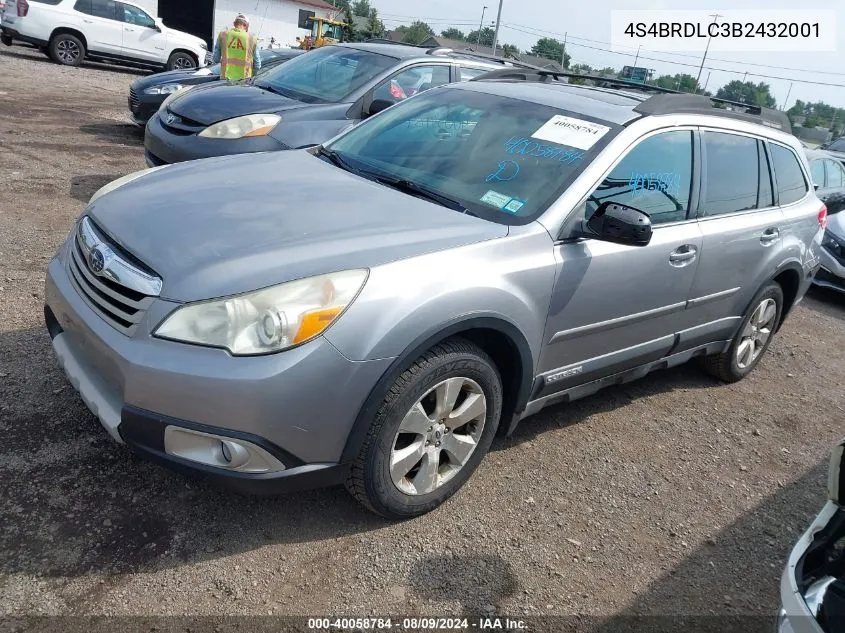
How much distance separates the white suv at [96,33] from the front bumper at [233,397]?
17313mm

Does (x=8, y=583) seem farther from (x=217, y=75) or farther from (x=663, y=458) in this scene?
(x=217, y=75)

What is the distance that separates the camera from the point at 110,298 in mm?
2580

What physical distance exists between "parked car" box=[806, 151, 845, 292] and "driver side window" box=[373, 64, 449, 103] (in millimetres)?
4008

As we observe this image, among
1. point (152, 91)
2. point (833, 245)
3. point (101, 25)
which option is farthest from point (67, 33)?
point (833, 245)

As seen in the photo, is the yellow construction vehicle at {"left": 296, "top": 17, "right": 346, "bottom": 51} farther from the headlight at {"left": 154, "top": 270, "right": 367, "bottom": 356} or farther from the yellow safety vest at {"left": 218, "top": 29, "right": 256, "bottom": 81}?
the headlight at {"left": 154, "top": 270, "right": 367, "bottom": 356}

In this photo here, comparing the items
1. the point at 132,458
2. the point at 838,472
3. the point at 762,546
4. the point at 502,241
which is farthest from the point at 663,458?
the point at 132,458

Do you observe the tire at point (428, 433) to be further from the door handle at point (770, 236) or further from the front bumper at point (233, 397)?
the door handle at point (770, 236)

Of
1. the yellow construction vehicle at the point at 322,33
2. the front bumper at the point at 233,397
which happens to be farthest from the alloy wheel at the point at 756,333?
the yellow construction vehicle at the point at 322,33

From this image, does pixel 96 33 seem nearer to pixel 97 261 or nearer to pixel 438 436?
pixel 97 261

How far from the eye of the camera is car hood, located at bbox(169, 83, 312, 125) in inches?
243

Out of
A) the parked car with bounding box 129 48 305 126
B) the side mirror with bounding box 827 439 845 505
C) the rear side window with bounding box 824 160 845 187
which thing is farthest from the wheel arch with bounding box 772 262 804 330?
the parked car with bounding box 129 48 305 126

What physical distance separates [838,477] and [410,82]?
17.9 feet

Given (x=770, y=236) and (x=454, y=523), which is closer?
(x=454, y=523)

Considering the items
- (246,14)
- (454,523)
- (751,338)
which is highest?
(246,14)
